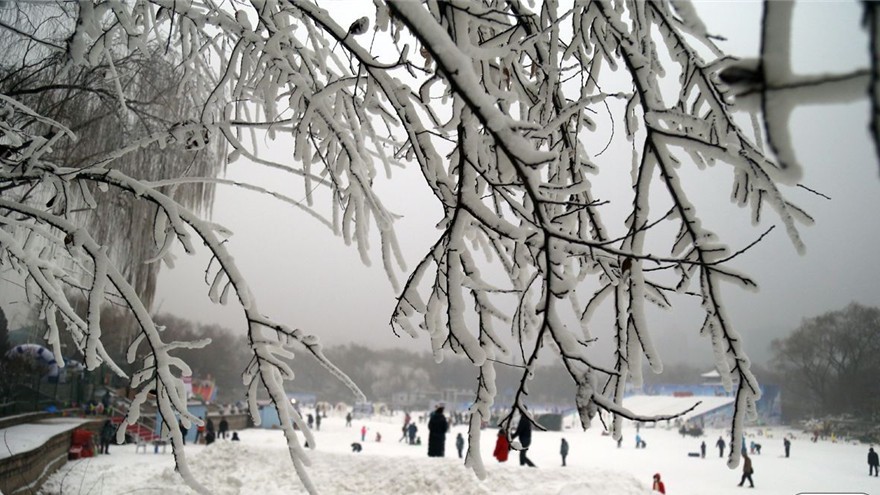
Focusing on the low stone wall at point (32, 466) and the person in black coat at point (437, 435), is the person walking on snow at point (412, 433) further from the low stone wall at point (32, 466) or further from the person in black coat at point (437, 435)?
the low stone wall at point (32, 466)

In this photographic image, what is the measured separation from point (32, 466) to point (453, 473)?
5.46 metres

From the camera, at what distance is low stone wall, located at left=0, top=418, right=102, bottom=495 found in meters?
5.75

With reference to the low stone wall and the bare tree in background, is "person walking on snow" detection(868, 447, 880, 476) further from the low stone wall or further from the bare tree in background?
the low stone wall

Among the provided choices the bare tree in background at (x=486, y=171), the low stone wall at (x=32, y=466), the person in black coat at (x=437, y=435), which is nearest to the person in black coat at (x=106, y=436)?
the low stone wall at (x=32, y=466)

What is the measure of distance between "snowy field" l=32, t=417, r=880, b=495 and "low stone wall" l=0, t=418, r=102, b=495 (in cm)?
23

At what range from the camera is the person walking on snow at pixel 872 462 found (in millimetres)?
13227

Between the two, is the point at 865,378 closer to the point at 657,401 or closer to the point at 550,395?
the point at 657,401

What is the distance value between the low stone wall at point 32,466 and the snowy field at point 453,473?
0.74 ft

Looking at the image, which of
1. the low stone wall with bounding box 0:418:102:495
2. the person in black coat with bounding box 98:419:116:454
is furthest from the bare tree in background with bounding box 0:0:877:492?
the person in black coat with bounding box 98:419:116:454

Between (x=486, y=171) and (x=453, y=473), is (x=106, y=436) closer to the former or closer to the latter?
(x=453, y=473)

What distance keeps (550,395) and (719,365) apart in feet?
67.5

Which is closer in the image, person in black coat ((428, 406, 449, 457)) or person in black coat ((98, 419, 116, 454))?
person in black coat ((428, 406, 449, 457))

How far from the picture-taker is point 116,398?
16188 mm

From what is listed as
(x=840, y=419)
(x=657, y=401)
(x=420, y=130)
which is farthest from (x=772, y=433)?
(x=420, y=130)
